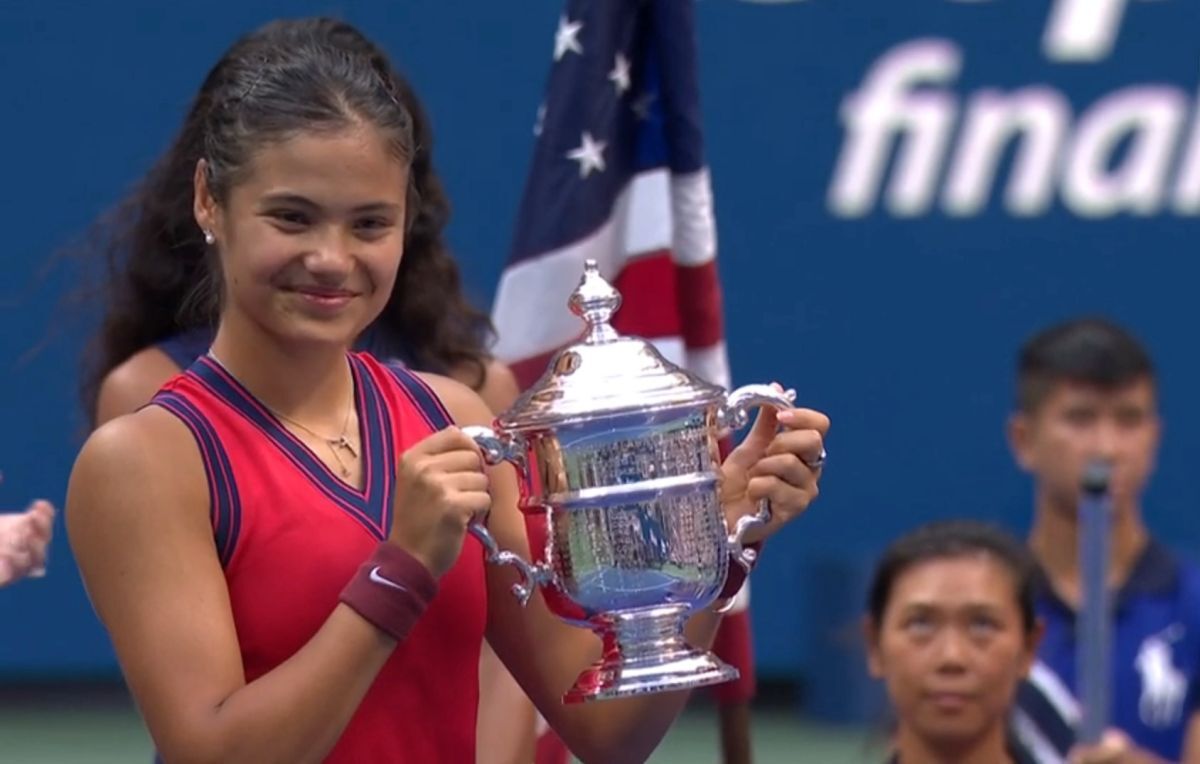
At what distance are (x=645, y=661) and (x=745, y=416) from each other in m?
0.22

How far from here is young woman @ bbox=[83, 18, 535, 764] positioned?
2934 mm

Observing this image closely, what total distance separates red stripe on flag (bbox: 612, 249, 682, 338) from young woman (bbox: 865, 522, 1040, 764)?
45cm

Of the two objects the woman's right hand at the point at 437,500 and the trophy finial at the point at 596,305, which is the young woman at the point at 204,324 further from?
the woman's right hand at the point at 437,500

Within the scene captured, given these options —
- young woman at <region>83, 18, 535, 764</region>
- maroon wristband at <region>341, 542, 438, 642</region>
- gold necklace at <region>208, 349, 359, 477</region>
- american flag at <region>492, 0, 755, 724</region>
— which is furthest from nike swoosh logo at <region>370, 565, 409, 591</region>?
american flag at <region>492, 0, 755, 724</region>

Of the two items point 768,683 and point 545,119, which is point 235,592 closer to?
point 545,119

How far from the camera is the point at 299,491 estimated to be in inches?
79.0

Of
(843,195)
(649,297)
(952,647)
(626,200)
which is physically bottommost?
(952,647)

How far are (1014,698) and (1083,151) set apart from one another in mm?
2509

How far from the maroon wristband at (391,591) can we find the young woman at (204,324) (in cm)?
98

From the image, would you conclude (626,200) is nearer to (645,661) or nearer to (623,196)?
(623,196)

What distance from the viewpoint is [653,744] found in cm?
225

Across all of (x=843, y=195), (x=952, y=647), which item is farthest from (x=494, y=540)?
(x=843, y=195)

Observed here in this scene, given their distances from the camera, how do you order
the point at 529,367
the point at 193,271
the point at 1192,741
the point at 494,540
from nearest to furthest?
the point at 494,540 < the point at 193,271 < the point at 1192,741 < the point at 529,367

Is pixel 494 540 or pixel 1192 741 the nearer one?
pixel 494 540
